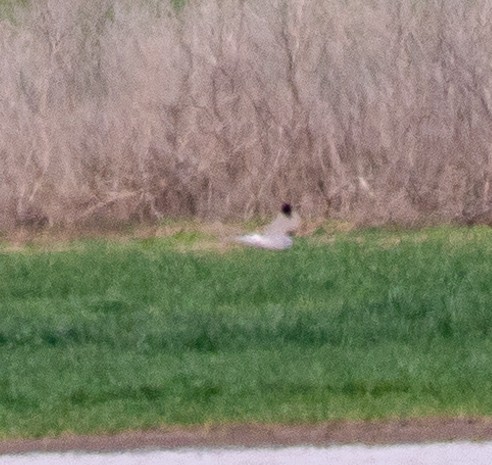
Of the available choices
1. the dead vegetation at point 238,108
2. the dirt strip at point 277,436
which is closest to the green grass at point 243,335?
the dirt strip at point 277,436

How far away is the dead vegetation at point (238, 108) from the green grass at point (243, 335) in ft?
11.7

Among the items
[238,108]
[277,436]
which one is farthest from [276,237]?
[277,436]

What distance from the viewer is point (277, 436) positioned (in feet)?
27.3

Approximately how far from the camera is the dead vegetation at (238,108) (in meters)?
19.4

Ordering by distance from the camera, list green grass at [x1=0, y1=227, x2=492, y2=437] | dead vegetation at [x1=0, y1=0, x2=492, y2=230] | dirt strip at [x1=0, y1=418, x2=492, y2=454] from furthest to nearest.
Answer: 1. dead vegetation at [x1=0, y1=0, x2=492, y2=230]
2. green grass at [x1=0, y1=227, x2=492, y2=437]
3. dirt strip at [x1=0, y1=418, x2=492, y2=454]

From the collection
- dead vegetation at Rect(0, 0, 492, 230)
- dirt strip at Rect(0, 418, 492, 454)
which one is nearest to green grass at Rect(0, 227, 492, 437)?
dirt strip at Rect(0, 418, 492, 454)

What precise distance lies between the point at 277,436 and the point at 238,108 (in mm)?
11683

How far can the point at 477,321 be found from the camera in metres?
11.2

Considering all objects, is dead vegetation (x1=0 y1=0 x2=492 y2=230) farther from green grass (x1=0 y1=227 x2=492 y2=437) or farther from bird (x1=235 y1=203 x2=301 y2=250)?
green grass (x1=0 y1=227 x2=492 y2=437)

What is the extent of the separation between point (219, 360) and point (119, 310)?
7.63 ft

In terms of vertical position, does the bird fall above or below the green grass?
below

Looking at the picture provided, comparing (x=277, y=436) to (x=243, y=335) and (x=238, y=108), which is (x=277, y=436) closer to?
(x=243, y=335)

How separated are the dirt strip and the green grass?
0.38ft

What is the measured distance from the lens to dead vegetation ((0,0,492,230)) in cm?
1939
